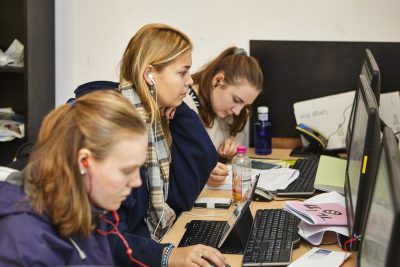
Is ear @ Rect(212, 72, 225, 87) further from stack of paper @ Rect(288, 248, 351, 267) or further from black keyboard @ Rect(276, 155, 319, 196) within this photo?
stack of paper @ Rect(288, 248, 351, 267)

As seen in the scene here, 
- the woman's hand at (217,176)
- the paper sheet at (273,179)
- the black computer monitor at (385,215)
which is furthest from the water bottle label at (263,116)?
the black computer monitor at (385,215)

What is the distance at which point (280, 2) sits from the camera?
8.57 feet

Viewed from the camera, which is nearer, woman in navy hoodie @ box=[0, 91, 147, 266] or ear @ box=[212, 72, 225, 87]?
woman in navy hoodie @ box=[0, 91, 147, 266]

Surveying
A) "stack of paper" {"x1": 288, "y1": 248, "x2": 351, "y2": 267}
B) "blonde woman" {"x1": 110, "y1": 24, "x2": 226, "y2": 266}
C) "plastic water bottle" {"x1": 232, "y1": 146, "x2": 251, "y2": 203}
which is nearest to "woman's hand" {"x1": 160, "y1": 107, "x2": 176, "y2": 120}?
"blonde woman" {"x1": 110, "y1": 24, "x2": 226, "y2": 266}

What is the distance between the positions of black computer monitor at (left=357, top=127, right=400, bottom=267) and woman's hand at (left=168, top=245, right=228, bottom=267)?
36cm

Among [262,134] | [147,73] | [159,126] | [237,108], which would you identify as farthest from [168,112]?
[262,134]

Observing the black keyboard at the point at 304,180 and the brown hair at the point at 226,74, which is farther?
the brown hair at the point at 226,74

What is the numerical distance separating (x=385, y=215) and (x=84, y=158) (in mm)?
528

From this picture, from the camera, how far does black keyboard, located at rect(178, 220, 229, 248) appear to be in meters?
1.53

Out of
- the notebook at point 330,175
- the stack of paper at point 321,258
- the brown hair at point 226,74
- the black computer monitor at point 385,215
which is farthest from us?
the brown hair at point 226,74

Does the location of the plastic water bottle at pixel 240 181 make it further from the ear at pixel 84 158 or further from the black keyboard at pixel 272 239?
the ear at pixel 84 158

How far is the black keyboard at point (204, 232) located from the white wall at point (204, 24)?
48.8 inches

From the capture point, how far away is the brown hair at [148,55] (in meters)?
1.62

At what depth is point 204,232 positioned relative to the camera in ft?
5.24
